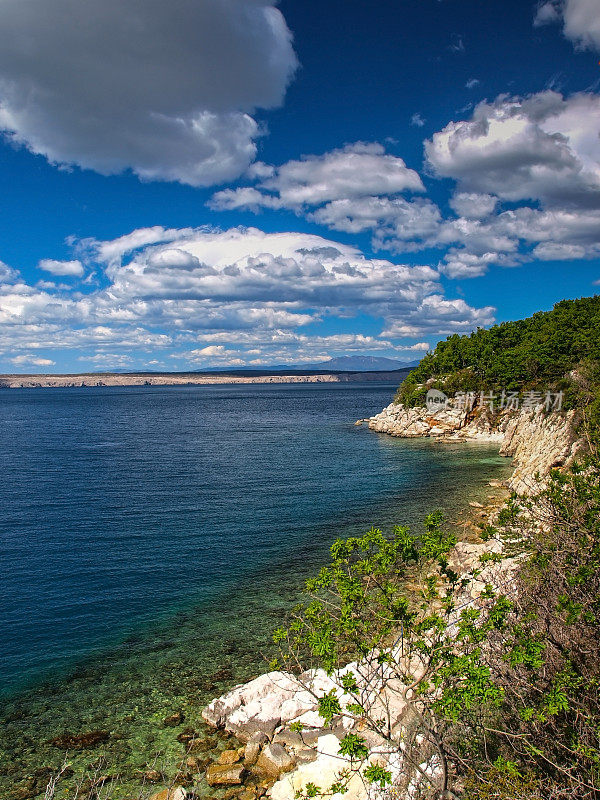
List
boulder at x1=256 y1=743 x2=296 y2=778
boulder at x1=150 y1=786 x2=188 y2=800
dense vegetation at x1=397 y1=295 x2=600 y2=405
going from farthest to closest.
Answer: dense vegetation at x1=397 y1=295 x2=600 y2=405
boulder at x1=256 y1=743 x2=296 y2=778
boulder at x1=150 y1=786 x2=188 y2=800

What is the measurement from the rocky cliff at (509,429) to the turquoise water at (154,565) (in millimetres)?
3389

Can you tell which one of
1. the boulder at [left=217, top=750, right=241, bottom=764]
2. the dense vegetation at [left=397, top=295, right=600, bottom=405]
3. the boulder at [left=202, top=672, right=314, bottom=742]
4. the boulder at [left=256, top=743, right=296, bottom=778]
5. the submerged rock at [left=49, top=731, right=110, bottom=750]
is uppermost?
the dense vegetation at [left=397, top=295, right=600, bottom=405]

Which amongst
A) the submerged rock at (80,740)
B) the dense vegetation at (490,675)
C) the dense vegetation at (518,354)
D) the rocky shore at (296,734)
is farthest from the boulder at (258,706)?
the dense vegetation at (518,354)

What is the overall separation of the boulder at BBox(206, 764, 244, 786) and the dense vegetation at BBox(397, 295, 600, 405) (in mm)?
50191

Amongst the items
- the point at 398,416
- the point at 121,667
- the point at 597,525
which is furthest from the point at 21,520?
Answer: the point at 398,416

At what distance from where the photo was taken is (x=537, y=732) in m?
8.43

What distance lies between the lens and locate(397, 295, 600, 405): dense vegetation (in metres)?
65.6

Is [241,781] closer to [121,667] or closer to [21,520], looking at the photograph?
[121,667]

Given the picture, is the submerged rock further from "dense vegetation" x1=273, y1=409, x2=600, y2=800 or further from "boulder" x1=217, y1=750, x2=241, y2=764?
"dense vegetation" x1=273, y1=409, x2=600, y2=800

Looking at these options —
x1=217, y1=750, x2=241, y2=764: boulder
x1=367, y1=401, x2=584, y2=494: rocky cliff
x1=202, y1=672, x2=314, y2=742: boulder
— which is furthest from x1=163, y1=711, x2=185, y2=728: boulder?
x1=367, y1=401, x2=584, y2=494: rocky cliff

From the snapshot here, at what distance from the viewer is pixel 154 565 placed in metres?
25.5

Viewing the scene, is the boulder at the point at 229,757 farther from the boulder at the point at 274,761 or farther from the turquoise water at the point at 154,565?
the turquoise water at the point at 154,565

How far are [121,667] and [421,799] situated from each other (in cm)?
1209

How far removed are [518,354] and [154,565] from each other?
61771 millimetres
